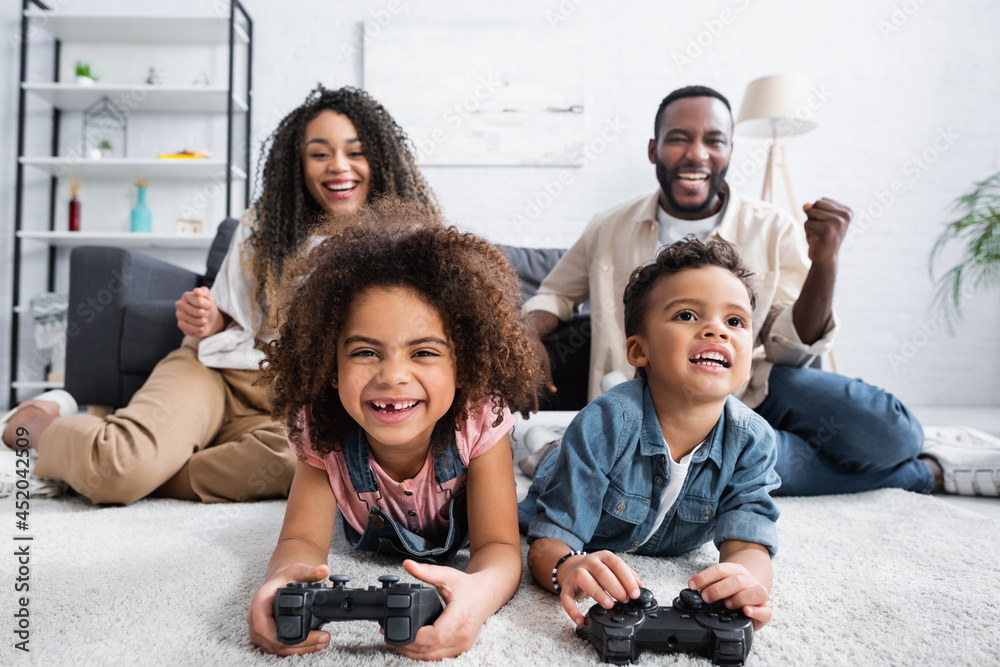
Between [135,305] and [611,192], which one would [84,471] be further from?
[611,192]

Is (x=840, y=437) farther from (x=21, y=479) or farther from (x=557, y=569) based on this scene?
(x=21, y=479)

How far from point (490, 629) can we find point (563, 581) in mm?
99

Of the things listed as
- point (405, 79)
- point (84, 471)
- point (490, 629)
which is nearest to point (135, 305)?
point (84, 471)

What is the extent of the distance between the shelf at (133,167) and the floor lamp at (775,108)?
236cm

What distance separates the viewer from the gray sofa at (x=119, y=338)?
1698 mm

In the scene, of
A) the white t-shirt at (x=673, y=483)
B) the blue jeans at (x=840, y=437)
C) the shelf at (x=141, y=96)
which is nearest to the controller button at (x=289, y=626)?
the white t-shirt at (x=673, y=483)

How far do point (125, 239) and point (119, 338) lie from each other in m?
1.70

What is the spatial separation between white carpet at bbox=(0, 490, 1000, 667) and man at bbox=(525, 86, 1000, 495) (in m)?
0.16

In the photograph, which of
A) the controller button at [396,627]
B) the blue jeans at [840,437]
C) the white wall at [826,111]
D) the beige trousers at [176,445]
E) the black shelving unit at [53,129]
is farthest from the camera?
the white wall at [826,111]

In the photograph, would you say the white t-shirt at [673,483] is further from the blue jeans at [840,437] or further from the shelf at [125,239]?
the shelf at [125,239]

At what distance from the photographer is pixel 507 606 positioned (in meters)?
0.74

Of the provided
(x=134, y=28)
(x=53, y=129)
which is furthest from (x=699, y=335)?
(x=53, y=129)

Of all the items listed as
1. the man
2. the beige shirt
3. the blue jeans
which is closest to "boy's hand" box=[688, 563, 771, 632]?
the man

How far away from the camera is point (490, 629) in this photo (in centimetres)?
68
